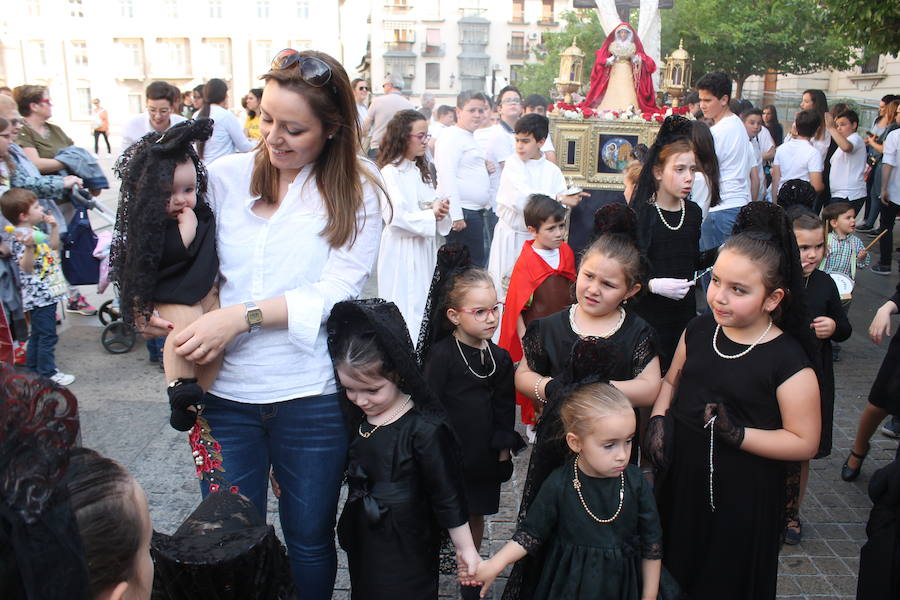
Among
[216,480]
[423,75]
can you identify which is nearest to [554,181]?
[216,480]

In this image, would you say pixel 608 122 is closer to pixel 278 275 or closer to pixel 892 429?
pixel 892 429

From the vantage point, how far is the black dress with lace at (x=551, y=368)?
2.68 metres

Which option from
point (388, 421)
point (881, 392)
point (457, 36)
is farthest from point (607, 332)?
point (457, 36)

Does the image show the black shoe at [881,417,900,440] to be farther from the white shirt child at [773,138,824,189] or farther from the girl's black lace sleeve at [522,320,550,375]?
the white shirt child at [773,138,824,189]

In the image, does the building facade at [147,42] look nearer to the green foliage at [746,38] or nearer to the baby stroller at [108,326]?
the green foliage at [746,38]

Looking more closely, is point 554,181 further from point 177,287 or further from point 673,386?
point 177,287

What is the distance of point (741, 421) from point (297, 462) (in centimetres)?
164

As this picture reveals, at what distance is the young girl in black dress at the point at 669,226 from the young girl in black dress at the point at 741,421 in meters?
1.27

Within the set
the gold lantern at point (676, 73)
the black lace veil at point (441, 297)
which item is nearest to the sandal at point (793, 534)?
Result: the black lace veil at point (441, 297)

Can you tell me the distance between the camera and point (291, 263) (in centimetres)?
235

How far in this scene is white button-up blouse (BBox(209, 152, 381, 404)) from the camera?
2334 mm

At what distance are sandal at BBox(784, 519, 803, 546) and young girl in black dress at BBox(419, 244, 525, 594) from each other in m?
1.58

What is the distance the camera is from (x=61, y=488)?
118 centimetres

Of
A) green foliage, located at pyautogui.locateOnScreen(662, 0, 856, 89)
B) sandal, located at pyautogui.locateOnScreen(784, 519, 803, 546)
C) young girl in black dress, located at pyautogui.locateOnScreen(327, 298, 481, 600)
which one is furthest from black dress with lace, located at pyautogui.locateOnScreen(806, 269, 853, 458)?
green foliage, located at pyautogui.locateOnScreen(662, 0, 856, 89)
